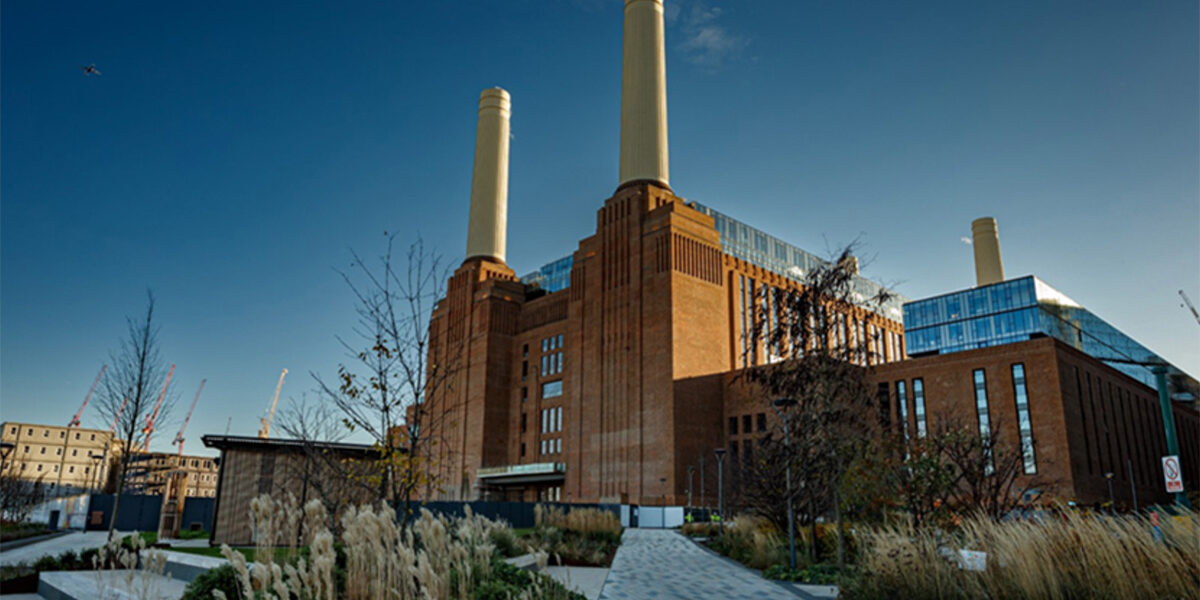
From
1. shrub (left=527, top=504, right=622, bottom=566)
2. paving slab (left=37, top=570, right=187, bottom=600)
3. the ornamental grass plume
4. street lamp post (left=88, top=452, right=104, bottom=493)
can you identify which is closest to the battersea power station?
street lamp post (left=88, top=452, right=104, bottom=493)

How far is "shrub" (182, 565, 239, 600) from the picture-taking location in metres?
8.23

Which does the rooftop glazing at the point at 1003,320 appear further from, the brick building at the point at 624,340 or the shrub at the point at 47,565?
the shrub at the point at 47,565

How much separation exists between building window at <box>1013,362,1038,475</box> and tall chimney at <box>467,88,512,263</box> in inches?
→ 2125

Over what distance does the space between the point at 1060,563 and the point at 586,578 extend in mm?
9336

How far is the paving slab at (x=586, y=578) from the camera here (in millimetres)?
11638

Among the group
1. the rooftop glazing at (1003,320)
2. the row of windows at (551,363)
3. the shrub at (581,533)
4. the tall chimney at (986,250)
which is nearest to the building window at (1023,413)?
the rooftop glazing at (1003,320)

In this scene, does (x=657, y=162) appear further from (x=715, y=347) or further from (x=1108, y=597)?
(x=1108, y=597)

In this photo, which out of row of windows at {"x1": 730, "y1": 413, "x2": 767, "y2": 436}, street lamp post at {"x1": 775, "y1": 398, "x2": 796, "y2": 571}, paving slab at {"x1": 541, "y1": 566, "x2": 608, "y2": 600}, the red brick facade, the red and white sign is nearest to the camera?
paving slab at {"x1": 541, "y1": 566, "x2": 608, "y2": 600}

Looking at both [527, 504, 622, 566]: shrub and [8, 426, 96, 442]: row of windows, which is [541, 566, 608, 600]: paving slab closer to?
[527, 504, 622, 566]: shrub

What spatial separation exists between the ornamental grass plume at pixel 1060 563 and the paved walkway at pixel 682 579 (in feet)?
12.3

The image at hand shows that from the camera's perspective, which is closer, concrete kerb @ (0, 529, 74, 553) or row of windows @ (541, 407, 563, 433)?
concrete kerb @ (0, 529, 74, 553)

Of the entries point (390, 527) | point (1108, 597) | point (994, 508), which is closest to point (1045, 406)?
point (994, 508)

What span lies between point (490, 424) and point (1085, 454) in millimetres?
48500

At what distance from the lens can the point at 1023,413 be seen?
45.6m
